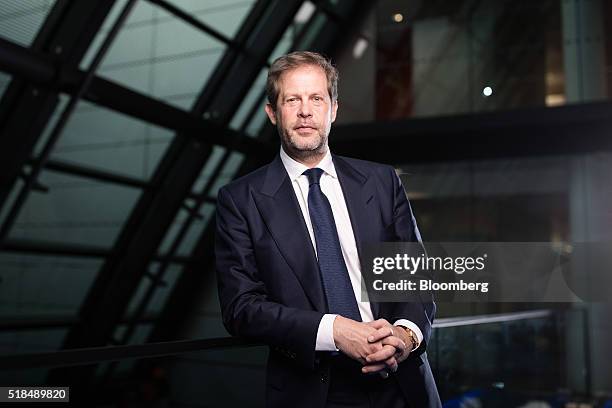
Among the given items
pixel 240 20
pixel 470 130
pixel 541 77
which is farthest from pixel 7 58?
pixel 541 77

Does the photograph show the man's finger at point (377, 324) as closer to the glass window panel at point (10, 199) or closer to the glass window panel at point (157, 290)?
the glass window panel at point (10, 199)

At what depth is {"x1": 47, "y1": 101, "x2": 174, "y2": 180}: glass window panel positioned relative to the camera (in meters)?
5.00

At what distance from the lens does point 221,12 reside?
568 cm

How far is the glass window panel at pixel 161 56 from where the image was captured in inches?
202

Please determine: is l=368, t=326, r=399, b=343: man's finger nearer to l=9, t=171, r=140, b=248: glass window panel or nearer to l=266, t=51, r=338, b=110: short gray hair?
l=266, t=51, r=338, b=110: short gray hair

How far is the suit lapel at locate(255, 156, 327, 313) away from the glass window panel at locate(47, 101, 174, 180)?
12.2 feet

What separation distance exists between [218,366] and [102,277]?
15.9ft

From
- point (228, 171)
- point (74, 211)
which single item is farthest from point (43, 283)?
point (228, 171)

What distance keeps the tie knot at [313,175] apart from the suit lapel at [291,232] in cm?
5

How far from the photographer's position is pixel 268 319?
1.33 m

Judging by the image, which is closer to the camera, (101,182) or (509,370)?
(509,370)

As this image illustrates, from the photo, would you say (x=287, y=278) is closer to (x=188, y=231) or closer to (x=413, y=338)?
(x=413, y=338)

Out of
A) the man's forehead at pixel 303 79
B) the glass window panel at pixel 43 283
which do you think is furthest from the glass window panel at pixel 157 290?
the man's forehead at pixel 303 79

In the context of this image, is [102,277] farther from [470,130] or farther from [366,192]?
[366,192]
